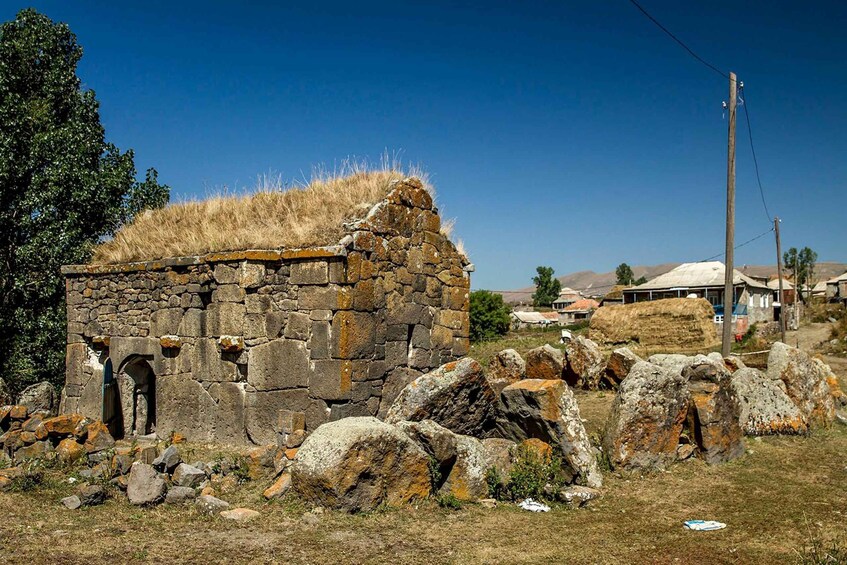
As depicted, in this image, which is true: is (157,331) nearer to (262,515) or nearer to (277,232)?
(277,232)

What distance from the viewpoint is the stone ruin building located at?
920 cm

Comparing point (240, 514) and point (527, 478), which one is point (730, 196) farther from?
point (240, 514)

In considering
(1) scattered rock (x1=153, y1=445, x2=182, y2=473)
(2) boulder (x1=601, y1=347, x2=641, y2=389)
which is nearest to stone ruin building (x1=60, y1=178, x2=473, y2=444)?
(1) scattered rock (x1=153, y1=445, x2=182, y2=473)

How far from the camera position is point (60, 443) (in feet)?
29.7

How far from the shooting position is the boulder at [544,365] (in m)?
14.8

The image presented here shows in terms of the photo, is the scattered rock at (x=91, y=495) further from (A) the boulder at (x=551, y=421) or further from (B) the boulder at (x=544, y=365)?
(B) the boulder at (x=544, y=365)

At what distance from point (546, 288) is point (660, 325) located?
54039mm

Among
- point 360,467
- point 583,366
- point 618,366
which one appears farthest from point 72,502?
point 583,366

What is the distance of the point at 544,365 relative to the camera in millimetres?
14898

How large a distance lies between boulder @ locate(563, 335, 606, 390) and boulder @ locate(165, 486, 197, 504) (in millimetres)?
10015

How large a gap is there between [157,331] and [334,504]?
555cm

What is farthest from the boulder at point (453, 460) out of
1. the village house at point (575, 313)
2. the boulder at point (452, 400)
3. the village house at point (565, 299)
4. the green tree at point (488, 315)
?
the village house at point (565, 299)

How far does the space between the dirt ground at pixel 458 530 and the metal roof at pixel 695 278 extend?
28841mm

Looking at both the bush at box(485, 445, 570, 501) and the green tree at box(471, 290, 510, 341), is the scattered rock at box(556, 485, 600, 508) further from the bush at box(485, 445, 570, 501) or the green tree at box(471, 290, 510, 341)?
the green tree at box(471, 290, 510, 341)
